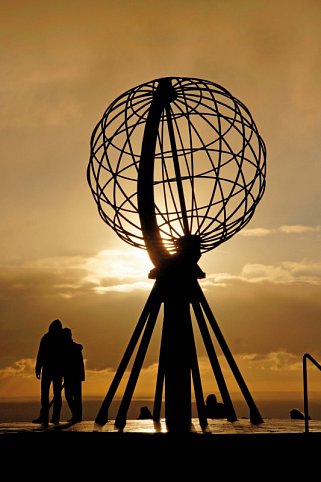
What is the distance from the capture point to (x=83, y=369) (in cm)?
1543

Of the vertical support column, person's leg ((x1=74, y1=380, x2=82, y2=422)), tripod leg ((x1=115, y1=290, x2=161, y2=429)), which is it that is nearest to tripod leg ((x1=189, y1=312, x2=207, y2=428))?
the vertical support column

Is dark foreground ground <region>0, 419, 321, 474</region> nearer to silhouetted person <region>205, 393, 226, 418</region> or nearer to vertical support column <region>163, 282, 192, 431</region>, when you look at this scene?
vertical support column <region>163, 282, 192, 431</region>

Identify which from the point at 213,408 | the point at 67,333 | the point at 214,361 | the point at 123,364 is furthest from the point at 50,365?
the point at 213,408

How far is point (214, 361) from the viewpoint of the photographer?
14992mm

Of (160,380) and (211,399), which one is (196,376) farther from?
(211,399)

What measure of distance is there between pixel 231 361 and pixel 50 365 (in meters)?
3.41

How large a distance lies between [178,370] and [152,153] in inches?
160

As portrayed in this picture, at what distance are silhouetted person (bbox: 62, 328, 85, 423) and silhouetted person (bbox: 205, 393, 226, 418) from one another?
397cm

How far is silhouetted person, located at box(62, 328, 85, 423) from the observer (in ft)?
48.2

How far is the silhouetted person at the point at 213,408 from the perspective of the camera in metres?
18.7

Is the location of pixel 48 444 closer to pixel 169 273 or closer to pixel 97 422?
pixel 97 422

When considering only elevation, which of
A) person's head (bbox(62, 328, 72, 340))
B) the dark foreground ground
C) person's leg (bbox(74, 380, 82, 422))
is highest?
person's head (bbox(62, 328, 72, 340))

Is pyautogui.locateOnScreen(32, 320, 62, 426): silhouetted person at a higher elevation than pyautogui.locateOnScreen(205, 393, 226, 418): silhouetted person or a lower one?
higher

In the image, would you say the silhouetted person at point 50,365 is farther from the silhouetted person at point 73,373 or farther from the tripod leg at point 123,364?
the tripod leg at point 123,364
